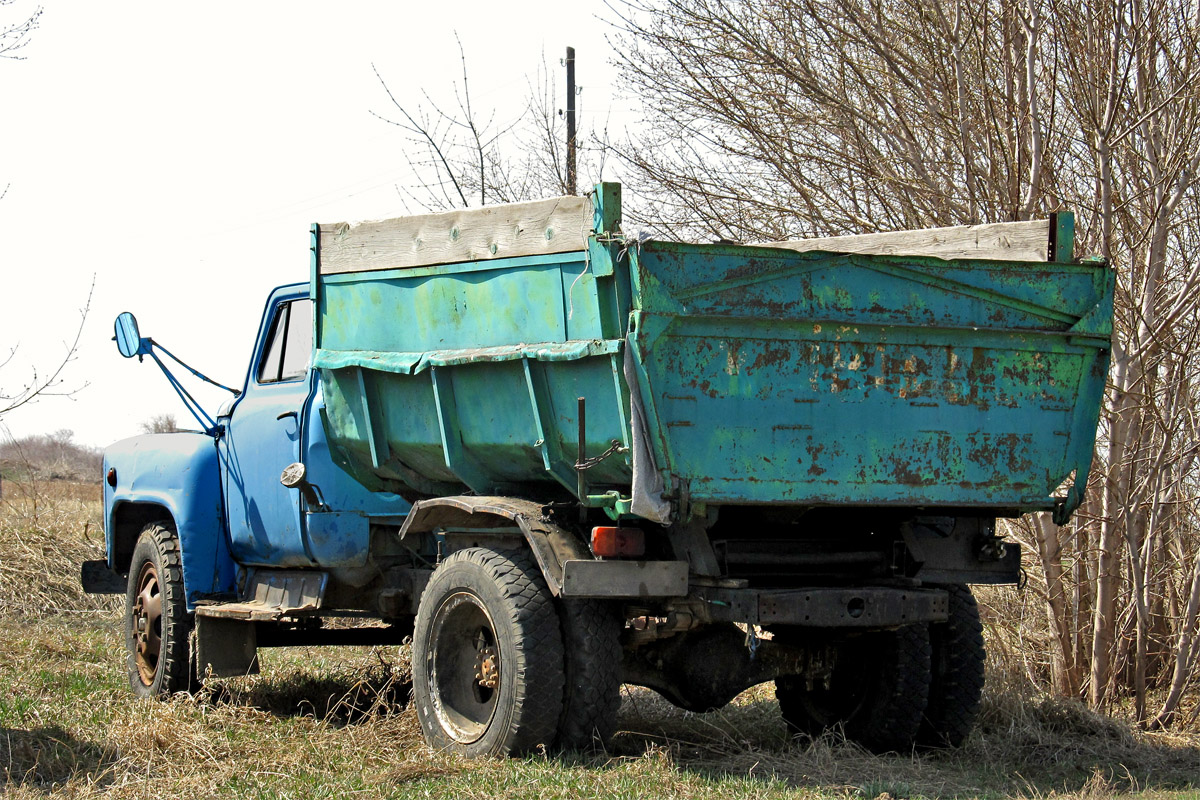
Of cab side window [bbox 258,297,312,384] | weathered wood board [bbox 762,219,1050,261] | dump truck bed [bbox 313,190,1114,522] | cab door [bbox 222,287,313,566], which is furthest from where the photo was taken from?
cab side window [bbox 258,297,312,384]

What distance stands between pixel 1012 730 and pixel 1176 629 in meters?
1.46

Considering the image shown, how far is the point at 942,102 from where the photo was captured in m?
8.88

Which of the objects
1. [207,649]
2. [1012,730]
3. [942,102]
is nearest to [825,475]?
[1012,730]

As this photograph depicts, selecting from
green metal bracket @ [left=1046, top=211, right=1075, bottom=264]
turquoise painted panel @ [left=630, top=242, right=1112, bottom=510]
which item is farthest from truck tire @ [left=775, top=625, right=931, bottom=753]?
green metal bracket @ [left=1046, top=211, right=1075, bottom=264]

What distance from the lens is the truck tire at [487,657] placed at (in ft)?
18.3

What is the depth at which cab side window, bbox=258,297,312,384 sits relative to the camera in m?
7.61

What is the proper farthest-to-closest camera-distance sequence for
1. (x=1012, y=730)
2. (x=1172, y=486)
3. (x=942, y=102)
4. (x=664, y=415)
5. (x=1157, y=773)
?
1. (x=942, y=102)
2. (x=1172, y=486)
3. (x=1012, y=730)
4. (x=1157, y=773)
5. (x=664, y=415)

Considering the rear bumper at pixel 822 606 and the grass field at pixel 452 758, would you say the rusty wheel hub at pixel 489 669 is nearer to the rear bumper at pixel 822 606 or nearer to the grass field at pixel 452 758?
the grass field at pixel 452 758

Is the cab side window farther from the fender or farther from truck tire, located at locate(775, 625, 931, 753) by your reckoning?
truck tire, located at locate(775, 625, 931, 753)

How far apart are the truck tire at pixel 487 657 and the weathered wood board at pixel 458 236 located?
4.27 ft

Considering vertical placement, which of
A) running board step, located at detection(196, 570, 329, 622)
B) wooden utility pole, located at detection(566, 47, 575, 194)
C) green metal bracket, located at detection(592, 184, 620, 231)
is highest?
wooden utility pole, located at detection(566, 47, 575, 194)

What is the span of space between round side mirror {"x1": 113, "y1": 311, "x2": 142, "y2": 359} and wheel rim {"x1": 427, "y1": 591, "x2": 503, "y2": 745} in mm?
2762

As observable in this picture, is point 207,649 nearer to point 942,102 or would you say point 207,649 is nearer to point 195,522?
point 195,522

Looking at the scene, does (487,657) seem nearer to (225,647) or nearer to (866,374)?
(866,374)
